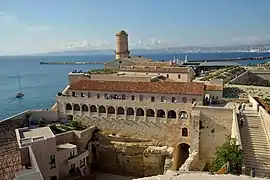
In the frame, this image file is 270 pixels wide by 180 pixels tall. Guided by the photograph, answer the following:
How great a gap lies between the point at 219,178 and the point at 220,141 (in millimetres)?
16289

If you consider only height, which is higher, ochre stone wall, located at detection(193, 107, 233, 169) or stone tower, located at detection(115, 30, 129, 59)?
stone tower, located at detection(115, 30, 129, 59)

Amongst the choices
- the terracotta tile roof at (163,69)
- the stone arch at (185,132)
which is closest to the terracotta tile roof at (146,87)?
the stone arch at (185,132)

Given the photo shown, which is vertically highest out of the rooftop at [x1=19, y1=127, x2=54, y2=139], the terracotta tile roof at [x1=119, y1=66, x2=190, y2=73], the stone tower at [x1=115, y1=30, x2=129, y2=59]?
the stone tower at [x1=115, y1=30, x2=129, y2=59]

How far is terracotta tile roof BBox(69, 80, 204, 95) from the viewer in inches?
1254

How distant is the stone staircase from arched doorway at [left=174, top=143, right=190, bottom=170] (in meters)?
9.70

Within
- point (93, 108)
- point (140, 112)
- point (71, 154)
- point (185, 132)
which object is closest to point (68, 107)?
point (93, 108)

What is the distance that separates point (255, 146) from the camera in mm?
20016

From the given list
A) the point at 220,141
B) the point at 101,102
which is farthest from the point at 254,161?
the point at 101,102

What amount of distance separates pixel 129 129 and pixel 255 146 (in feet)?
54.1

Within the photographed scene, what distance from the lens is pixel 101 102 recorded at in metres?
34.0

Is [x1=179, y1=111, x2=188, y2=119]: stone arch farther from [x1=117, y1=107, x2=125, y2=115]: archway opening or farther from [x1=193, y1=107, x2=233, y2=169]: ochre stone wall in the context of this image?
[x1=117, y1=107, x2=125, y2=115]: archway opening

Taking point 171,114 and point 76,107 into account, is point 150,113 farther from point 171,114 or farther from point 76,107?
point 76,107

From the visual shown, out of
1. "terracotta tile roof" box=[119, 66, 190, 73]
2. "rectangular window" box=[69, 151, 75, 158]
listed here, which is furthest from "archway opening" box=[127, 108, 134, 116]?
"terracotta tile roof" box=[119, 66, 190, 73]

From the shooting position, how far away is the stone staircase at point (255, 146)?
18.0 m
